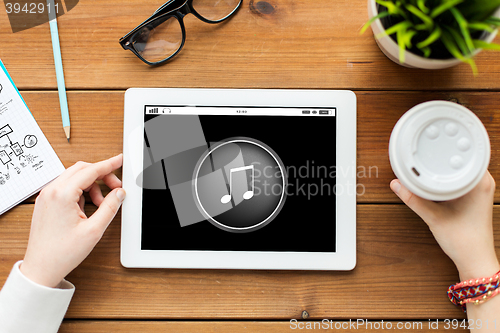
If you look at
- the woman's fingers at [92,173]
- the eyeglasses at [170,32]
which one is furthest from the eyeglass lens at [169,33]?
the woman's fingers at [92,173]

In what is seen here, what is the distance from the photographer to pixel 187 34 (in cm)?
61

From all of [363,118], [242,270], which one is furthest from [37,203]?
[363,118]

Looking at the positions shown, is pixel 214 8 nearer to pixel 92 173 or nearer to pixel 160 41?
pixel 160 41

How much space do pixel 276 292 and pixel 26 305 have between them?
433mm

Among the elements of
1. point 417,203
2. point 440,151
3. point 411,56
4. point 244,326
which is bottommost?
point 244,326

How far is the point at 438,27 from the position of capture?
438 millimetres

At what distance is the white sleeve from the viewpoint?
1.72ft

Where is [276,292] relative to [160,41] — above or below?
below

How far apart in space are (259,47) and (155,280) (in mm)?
489

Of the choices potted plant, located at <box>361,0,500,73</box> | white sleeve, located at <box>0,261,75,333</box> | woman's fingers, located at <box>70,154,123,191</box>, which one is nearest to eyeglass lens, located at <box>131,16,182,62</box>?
woman's fingers, located at <box>70,154,123,191</box>

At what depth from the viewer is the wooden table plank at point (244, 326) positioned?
0.58m

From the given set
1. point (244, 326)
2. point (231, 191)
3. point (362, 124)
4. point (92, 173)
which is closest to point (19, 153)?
point (92, 173)

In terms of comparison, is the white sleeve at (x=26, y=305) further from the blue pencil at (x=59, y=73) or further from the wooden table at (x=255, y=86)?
the blue pencil at (x=59, y=73)

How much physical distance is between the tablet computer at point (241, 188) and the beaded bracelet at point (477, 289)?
19 centimetres
